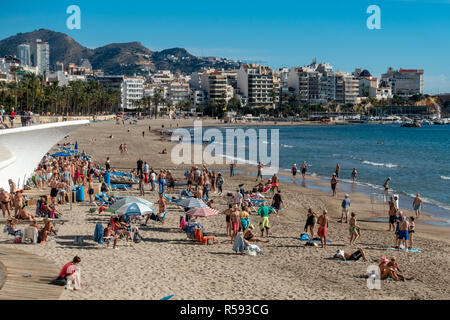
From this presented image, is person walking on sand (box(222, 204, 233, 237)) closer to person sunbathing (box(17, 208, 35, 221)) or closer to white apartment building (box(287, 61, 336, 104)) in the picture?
person sunbathing (box(17, 208, 35, 221))

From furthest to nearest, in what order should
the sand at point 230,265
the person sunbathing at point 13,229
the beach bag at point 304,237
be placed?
1. the beach bag at point 304,237
2. the person sunbathing at point 13,229
3. the sand at point 230,265

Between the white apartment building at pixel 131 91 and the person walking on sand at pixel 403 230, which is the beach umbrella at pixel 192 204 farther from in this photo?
the white apartment building at pixel 131 91

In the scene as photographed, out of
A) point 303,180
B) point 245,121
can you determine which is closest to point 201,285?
point 303,180

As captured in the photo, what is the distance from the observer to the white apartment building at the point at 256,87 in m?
159

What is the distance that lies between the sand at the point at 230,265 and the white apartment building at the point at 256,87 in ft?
471

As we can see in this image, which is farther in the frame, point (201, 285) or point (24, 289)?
point (201, 285)

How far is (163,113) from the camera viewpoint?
494 feet

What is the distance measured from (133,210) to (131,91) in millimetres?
145524

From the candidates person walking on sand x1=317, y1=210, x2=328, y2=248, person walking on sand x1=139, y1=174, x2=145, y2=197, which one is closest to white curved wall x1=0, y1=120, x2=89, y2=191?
person walking on sand x1=139, y1=174, x2=145, y2=197

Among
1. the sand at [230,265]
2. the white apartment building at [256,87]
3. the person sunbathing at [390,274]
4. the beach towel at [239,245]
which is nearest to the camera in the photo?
the sand at [230,265]

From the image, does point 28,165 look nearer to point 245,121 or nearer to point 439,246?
point 439,246

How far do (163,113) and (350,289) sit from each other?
142839 millimetres

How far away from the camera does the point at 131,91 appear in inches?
6088

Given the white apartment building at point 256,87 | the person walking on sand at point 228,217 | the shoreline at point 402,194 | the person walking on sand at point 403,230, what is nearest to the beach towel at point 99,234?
the person walking on sand at point 228,217
